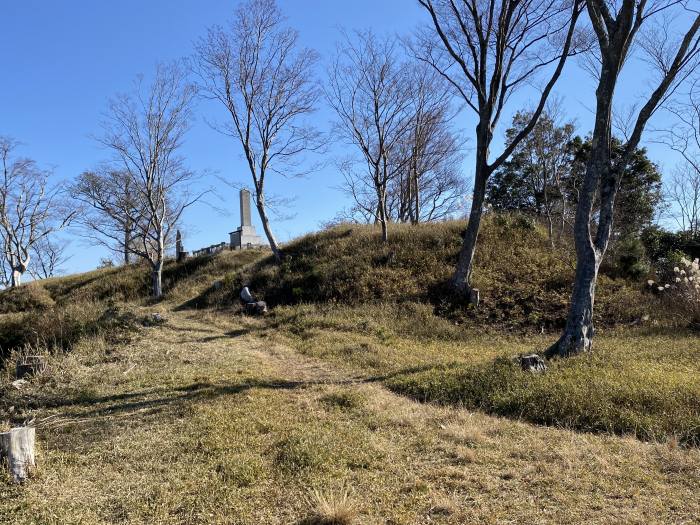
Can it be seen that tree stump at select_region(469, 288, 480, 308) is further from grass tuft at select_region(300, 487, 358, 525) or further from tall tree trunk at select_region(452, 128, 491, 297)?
grass tuft at select_region(300, 487, 358, 525)

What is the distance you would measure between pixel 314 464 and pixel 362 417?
1.31 metres

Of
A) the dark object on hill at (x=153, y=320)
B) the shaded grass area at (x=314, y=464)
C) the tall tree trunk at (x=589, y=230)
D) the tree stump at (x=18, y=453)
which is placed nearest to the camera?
the shaded grass area at (x=314, y=464)

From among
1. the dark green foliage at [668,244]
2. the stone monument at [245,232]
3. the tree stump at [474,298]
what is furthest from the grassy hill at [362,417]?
the stone monument at [245,232]

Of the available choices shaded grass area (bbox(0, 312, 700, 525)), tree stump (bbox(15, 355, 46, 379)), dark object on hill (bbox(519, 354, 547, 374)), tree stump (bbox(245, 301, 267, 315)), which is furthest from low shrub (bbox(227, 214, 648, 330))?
tree stump (bbox(15, 355, 46, 379))

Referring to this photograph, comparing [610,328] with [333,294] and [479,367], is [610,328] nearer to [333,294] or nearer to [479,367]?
[479,367]

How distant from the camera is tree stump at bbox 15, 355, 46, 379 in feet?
22.0

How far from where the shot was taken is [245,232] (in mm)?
25812

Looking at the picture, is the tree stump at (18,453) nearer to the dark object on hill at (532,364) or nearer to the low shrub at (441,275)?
the dark object on hill at (532,364)

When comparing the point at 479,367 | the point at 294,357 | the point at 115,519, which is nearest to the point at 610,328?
the point at 479,367

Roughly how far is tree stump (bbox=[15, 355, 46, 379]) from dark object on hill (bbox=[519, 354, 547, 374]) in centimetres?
737

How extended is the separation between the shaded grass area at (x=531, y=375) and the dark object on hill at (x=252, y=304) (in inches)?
90.7

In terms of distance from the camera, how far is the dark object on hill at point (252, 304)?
1318cm

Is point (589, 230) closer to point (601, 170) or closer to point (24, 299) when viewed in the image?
point (601, 170)

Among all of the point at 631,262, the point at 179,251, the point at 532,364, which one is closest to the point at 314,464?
the point at 532,364
